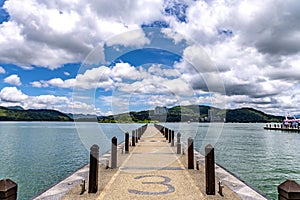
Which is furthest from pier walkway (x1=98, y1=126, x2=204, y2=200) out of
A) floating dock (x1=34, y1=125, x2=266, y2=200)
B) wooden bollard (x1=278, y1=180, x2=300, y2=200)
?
wooden bollard (x1=278, y1=180, x2=300, y2=200)

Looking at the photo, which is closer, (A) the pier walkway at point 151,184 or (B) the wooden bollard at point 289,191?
(B) the wooden bollard at point 289,191

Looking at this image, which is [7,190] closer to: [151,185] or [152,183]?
[151,185]

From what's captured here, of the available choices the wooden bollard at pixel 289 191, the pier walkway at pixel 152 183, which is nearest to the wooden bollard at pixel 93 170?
the pier walkway at pixel 152 183

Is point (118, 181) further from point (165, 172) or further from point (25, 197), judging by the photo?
point (25, 197)

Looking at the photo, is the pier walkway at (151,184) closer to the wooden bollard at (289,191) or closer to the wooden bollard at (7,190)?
the wooden bollard at (289,191)

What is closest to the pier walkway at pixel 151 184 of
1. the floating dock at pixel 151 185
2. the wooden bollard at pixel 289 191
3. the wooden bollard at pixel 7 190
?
the floating dock at pixel 151 185

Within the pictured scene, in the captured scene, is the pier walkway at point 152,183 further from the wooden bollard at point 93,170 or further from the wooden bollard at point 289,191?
the wooden bollard at point 289,191

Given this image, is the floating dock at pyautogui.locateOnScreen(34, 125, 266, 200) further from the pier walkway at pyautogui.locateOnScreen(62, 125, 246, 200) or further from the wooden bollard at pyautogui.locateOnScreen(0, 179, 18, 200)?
the wooden bollard at pyautogui.locateOnScreen(0, 179, 18, 200)

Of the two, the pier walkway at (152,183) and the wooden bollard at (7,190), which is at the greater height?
the wooden bollard at (7,190)

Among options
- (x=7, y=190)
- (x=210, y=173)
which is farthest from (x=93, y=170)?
(x=7, y=190)

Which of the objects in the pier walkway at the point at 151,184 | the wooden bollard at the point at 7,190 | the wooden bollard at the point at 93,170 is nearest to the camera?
the wooden bollard at the point at 7,190

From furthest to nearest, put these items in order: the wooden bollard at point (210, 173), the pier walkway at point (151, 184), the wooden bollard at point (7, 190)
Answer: the wooden bollard at point (210, 173)
the pier walkway at point (151, 184)
the wooden bollard at point (7, 190)

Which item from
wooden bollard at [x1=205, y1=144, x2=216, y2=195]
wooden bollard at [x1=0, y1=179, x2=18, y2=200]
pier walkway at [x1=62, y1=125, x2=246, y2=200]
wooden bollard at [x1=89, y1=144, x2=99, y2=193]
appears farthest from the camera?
wooden bollard at [x1=89, y1=144, x2=99, y2=193]

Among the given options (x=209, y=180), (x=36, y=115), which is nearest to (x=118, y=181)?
(x=209, y=180)
